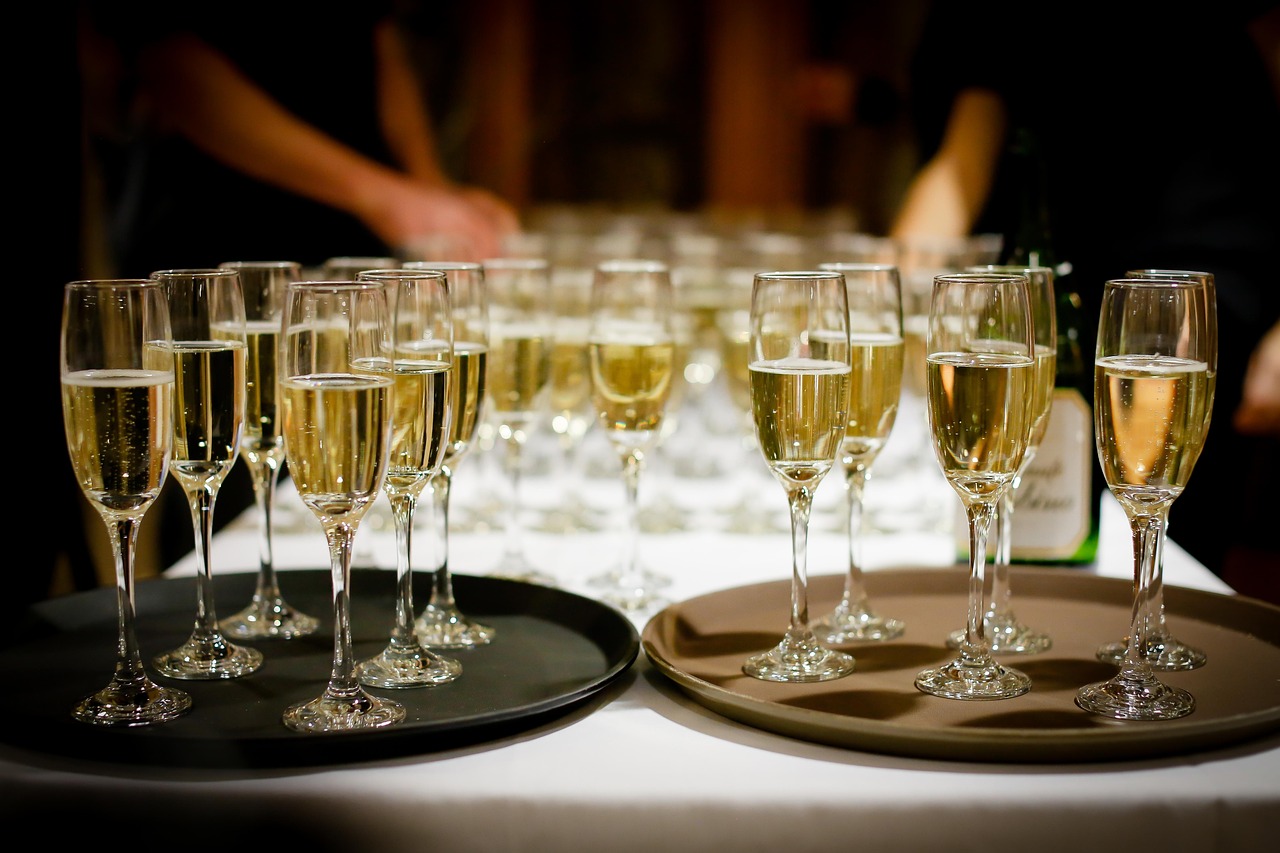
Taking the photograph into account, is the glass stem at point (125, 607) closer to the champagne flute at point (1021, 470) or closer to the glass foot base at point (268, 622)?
the glass foot base at point (268, 622)

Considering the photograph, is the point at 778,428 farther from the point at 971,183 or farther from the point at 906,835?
the point at 971,183

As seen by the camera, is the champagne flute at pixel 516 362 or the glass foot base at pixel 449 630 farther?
the champagne flute at pixel 516 362

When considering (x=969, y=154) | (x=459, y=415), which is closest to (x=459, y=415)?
(x=459, y=415)

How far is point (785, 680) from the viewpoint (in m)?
1.20

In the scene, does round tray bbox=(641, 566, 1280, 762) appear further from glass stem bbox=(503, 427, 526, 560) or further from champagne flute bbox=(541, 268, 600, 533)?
champagne flute bbox=(541, 268, 600, 533)

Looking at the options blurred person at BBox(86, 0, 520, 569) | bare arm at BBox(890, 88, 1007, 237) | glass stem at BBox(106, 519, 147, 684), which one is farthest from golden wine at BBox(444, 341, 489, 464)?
bare arm at BBox(890, 88, 1007, 237)

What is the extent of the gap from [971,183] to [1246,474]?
1.50 metres

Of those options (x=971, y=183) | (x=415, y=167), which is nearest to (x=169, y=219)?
(x=415, y=167)

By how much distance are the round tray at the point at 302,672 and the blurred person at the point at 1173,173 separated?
2.50 metres

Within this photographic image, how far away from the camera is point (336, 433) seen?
3.45ft

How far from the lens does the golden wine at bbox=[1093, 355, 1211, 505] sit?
44.9 inches

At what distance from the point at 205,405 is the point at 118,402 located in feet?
0.56

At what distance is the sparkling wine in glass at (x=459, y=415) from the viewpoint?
4.50ft

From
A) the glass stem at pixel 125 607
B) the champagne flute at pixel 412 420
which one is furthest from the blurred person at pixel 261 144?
the glass stem at pixel 125 607
